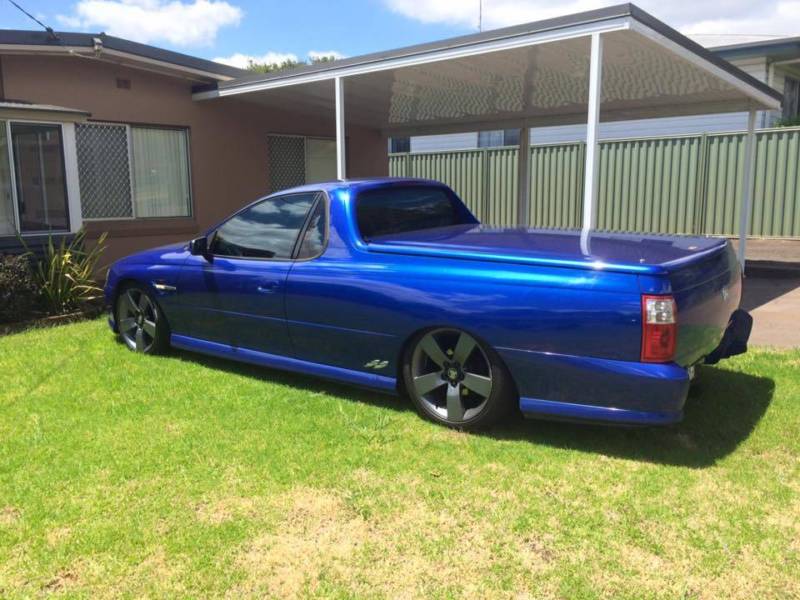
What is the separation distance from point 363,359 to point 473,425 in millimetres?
867

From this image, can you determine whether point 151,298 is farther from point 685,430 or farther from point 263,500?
point 685,430

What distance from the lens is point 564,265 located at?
3.63 m

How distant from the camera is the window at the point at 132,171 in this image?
369 inches

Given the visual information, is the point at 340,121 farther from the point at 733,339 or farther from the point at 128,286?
the point at 733,339

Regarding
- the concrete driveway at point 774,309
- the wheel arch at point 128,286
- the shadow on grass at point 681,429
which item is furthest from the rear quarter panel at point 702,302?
the wheel arch at point 128,286

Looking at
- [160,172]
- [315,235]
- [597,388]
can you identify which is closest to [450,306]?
[597,388]

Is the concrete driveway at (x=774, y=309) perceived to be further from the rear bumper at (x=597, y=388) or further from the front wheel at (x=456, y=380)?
→ the front wheel at (x=456, y=380)

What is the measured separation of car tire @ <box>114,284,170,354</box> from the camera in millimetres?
5957

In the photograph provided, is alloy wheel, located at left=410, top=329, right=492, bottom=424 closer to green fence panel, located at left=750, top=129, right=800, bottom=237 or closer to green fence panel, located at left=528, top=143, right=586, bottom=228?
green fence panel, located at left=750, top=129, right=800, bottom=237

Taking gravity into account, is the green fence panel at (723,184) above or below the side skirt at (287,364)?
above

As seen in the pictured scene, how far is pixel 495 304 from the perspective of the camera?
12.5 ft

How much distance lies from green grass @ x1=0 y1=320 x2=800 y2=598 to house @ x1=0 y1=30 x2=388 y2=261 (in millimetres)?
4478

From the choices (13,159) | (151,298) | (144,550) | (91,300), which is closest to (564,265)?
(144,550)

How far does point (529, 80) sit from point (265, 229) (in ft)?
15.9
